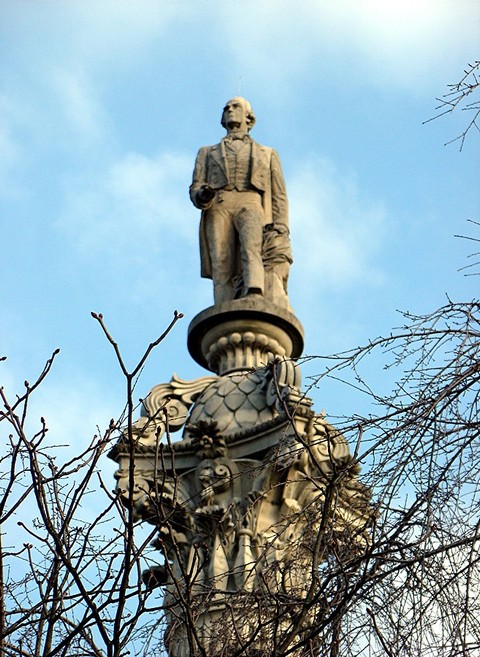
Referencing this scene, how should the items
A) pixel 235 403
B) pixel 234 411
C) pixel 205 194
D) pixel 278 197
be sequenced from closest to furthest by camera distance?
pixel 234 411
pixel 235 403
pixel 205 194
pixel 278 197

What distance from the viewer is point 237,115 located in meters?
16.4

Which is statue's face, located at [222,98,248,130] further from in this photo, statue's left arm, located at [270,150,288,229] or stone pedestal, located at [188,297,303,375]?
stone pedestal, located at [188,297,303,375]

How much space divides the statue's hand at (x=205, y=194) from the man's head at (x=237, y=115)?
113 cm

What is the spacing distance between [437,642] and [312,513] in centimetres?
137

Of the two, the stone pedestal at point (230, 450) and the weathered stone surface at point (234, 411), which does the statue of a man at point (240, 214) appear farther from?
the stone pedestal at point (230, 450)

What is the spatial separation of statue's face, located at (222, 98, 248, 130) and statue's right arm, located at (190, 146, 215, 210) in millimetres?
441

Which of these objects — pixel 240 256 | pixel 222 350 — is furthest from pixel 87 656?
pixel 240 256

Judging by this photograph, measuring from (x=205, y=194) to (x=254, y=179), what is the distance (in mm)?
619

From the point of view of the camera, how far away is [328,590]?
687 centimetres

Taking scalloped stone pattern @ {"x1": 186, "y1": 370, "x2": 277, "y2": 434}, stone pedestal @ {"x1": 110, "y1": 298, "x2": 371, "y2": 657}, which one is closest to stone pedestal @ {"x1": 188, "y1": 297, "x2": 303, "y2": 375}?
stone pedestal @ {"x1": 110, "y1": 298, "x2": 371, "y2": 657}

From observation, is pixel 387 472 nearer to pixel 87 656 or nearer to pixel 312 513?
pixel 312 513

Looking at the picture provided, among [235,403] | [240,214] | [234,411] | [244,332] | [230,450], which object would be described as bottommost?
[230,450]

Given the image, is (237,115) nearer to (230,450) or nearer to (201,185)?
(201,185)

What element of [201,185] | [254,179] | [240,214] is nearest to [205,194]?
[201,185]
